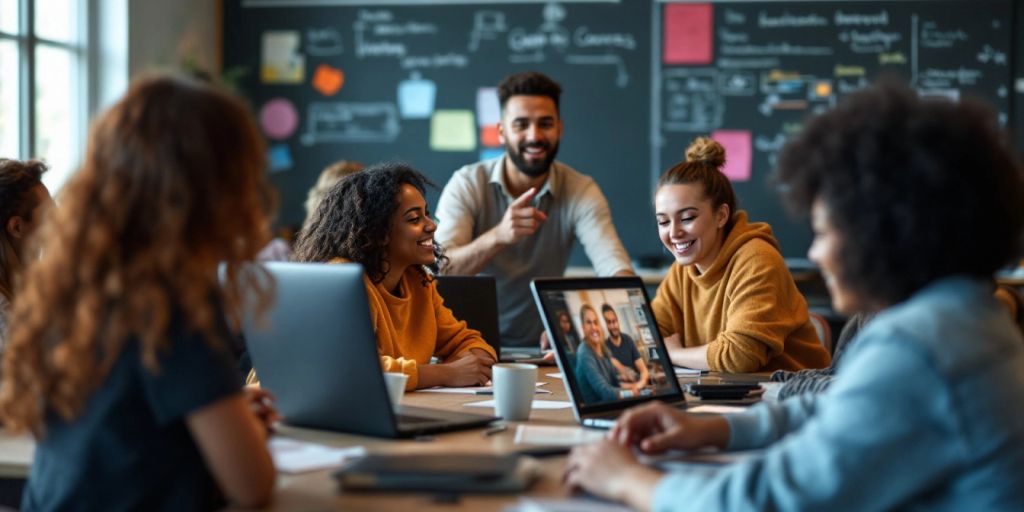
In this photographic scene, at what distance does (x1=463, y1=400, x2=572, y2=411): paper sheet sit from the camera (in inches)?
85.6

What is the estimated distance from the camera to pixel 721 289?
10.00 ft

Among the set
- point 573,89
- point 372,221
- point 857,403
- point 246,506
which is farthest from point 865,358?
point 573,89

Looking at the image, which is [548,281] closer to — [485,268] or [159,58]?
[485,268]

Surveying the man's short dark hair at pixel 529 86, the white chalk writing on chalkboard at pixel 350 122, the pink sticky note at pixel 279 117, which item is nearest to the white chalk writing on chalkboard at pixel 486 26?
the white chalk writing on chalkboard at pixel 350 122

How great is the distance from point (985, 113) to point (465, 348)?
1729 mm

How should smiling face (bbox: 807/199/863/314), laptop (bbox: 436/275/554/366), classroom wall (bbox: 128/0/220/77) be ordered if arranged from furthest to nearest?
classroom wall (bbox: 128/0/220/77)
laptop (bbox: 436/275/554/366)
smiling face (bbox: 807/199/863/314)

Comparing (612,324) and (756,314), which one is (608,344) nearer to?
(612,324)

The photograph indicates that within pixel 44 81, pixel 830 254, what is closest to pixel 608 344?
pixel 830 254

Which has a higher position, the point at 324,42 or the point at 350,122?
the point at 324,42

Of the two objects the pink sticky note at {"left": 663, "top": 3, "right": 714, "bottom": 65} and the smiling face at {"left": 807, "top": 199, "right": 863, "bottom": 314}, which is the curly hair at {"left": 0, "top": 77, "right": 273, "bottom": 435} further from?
the pink sticky note at {"left": 663, "top": 3, "right": 714, "bottom": 65}

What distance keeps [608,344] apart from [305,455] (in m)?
0.62

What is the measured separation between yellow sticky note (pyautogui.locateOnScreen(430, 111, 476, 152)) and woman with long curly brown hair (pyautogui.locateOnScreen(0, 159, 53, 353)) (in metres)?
3.52

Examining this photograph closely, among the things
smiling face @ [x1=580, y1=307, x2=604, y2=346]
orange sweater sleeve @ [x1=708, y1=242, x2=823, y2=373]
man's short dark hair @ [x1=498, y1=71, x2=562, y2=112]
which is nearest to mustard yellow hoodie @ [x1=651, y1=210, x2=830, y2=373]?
orange sweater sleeve @ [x1=708, y1=242, x2=823, y2=373]

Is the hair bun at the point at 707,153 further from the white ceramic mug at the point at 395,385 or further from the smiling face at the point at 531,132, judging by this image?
the white ceramic mug at the point at 395,385
